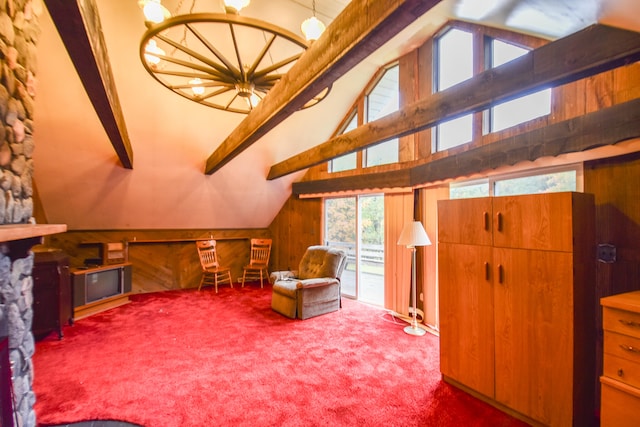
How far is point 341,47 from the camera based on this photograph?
1.45 m

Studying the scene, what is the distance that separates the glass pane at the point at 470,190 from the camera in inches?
132

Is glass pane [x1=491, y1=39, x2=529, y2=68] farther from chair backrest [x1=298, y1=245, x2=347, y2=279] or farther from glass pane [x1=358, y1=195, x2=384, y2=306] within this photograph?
chair backrest [x1=298, y1=245, x2=347, y2=279]

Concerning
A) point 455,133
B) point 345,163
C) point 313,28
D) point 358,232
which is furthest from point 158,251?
point 455,133

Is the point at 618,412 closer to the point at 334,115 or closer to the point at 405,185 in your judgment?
the point at 405,185

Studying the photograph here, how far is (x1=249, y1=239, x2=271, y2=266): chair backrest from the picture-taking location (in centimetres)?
624

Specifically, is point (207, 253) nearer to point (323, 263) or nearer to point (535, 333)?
point (323, 263)

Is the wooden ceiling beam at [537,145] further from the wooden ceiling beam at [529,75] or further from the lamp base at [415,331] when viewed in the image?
the lamp base at [415,331]

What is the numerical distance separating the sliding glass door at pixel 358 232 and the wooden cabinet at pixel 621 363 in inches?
130

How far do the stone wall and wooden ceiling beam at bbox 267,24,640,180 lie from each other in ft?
8.51

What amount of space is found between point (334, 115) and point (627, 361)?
15.4 ft

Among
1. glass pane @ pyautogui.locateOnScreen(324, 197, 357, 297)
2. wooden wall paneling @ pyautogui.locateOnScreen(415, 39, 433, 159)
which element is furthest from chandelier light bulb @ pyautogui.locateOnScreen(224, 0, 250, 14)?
glass pane @ pyautogui.locateOnScreen(324, 197, 357, 297)

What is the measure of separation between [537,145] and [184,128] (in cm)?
426

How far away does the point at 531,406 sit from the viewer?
1.92m

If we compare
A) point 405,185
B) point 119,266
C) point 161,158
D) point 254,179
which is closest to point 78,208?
point 119,266
